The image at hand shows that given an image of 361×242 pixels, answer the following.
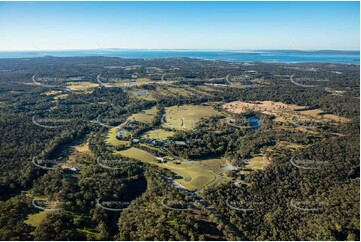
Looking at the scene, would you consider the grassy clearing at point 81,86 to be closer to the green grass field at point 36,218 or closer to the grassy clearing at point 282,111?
the grassy clearing at point 282,111

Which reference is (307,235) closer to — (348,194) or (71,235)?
(348,194)

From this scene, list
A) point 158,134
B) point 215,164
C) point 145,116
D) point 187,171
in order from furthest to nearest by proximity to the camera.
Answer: point 145,116, point 158,134, point 215,164, point 187,171

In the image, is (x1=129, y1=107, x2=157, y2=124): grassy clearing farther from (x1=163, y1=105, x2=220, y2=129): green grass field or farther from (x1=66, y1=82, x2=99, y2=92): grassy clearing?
(x1=66, y1=82, x2=99, y2=92): grassy clearing

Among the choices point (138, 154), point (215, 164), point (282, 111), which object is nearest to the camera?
point (215, 164)

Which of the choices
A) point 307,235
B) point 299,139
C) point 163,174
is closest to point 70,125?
point 163,174

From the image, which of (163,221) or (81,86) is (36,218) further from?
(81,86)

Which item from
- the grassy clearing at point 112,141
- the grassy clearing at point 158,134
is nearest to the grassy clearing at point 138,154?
the grassy clearing at point 112,141

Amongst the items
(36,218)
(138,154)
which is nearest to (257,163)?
(138,154)
